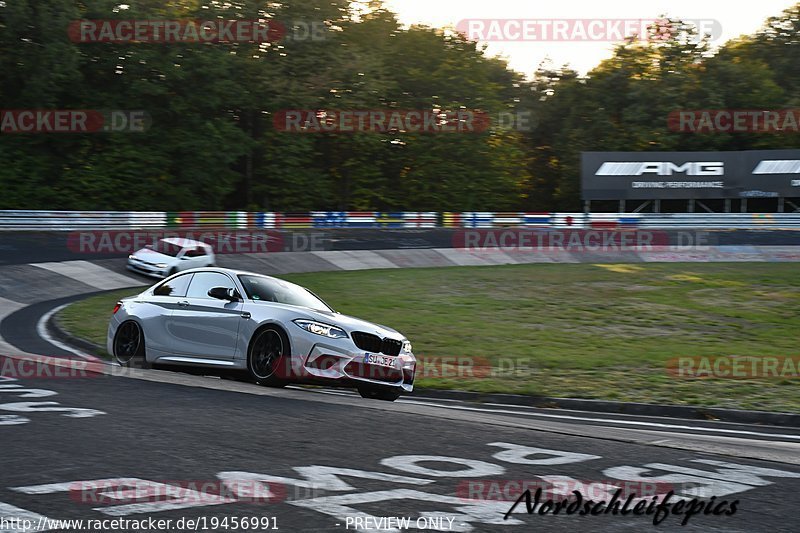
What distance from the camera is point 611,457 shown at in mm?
7340

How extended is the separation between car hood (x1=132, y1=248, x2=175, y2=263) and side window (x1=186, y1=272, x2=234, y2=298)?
58.1 feet

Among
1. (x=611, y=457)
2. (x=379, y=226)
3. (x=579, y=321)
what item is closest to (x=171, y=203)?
(x=379, y=226)

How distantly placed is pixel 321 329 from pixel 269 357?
75 centimetres

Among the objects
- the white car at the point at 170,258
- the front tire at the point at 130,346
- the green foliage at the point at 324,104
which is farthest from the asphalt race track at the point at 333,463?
the green foliage at the point at 324,104

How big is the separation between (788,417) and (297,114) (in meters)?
47.6

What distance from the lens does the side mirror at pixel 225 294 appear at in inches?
465

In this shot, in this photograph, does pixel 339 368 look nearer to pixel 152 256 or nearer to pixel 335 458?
pixel 335 458

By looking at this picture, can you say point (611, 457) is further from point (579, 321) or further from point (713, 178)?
point (713, 178)

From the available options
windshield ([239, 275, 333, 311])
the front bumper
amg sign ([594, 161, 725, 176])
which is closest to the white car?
windshield ([239, 275, 333, 311])

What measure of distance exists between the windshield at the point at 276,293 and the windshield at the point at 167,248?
18455 mm

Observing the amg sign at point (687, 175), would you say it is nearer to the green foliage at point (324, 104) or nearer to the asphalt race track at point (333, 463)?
the green foliage at point (324, 104)

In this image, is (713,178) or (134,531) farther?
(713,178)

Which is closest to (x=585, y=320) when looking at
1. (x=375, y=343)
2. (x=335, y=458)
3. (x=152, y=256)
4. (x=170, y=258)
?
(x=375, y=343)

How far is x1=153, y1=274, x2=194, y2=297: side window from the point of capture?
497 inches
